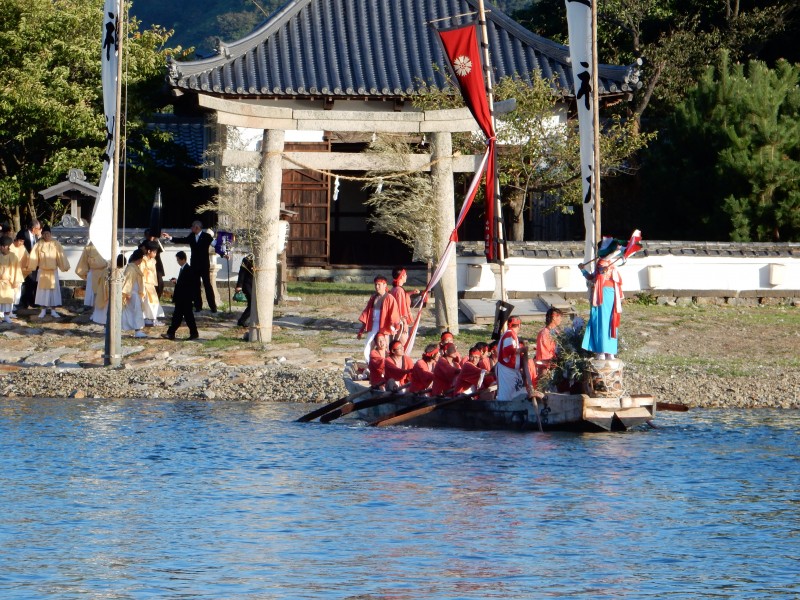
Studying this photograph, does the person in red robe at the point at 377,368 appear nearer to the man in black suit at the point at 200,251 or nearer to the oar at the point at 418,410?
the oar at the point at 418,410

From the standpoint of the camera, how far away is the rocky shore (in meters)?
19.4

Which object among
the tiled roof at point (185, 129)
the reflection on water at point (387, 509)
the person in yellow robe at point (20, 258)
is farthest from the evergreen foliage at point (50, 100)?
the reflection on water at point (387, 509)

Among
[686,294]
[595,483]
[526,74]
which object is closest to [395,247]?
[526,74]

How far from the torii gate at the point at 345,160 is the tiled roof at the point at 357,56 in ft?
21.3

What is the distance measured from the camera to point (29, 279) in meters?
24.8

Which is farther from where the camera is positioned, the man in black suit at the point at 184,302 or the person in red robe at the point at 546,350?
the man in black suit at the point at 184,302

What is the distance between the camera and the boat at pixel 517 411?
52.4 feet

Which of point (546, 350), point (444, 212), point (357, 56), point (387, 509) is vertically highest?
point (357, 56)

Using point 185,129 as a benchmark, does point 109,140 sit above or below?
below

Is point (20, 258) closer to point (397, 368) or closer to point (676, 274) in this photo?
point (397, 368)

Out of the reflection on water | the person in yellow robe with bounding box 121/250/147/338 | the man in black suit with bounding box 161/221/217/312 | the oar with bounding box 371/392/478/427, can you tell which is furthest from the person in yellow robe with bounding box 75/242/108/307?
the oar with bounding box 371/392/478/427

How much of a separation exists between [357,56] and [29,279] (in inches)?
390

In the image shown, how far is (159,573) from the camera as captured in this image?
35.9 feet

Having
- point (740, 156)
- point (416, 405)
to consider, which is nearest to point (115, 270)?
point (416, 405)
